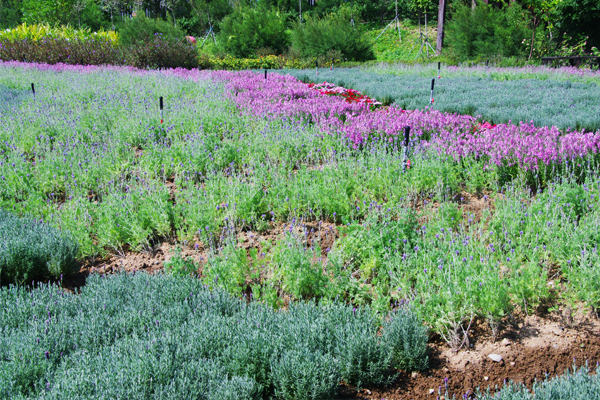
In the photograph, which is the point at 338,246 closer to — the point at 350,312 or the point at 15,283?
the point at 350,312

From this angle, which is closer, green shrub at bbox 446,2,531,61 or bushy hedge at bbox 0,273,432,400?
bushy hedge at bbox 0,273,432,400

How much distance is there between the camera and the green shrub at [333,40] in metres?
25.7

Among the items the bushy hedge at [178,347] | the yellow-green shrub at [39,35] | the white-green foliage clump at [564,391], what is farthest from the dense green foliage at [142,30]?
the white-green foliage clump at [564,391]

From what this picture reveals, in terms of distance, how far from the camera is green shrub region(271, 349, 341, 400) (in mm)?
2330

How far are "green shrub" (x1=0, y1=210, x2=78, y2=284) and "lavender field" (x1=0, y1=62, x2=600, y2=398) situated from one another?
0.24 feet

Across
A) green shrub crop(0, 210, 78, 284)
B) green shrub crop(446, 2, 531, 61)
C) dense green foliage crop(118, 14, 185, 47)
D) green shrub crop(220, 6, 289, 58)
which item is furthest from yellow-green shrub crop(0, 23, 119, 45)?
green shrub crop(0, 210, 78, 284)


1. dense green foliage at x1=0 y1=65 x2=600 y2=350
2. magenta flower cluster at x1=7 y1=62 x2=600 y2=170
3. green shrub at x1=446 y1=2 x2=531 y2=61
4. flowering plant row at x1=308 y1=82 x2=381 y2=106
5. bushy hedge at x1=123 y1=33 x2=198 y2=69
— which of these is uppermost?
green shrub at x1=446 y1=2 x2=531 y2=61

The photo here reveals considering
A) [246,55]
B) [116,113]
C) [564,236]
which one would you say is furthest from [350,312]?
[246,55]

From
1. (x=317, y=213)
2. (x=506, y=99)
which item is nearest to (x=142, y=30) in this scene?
(x=506, y=99)

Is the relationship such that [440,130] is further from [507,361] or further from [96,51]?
[96,51]

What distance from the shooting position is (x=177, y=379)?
2232 mm

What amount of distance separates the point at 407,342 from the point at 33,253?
10.4 ft

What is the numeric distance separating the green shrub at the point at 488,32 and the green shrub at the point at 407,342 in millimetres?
21324

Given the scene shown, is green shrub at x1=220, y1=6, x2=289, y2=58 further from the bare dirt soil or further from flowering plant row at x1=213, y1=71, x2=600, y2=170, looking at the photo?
the bare dirt soil
